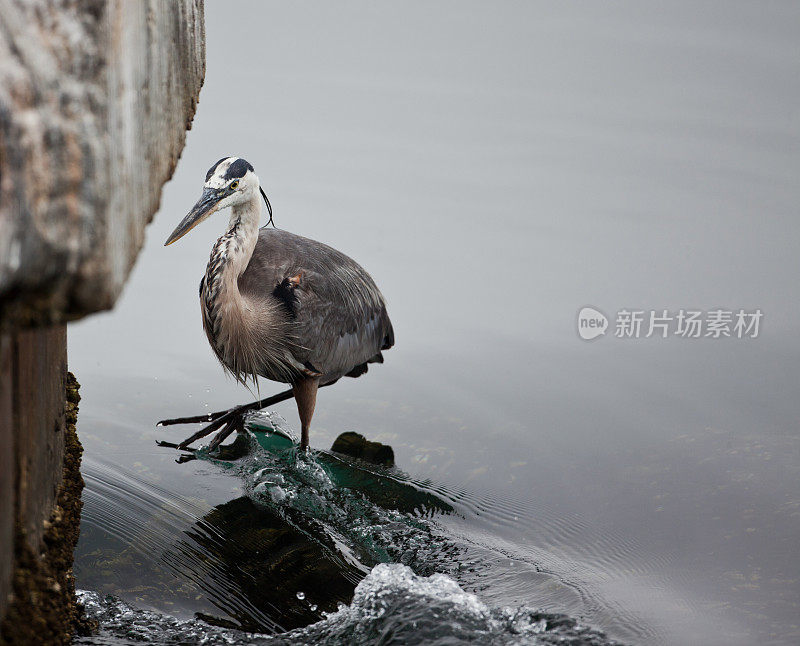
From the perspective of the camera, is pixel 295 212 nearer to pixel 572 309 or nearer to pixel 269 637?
pixel 572 309

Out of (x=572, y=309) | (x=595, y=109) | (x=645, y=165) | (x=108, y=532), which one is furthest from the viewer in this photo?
(x=595, y=109)

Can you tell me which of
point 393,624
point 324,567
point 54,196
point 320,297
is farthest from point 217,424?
point 54,196

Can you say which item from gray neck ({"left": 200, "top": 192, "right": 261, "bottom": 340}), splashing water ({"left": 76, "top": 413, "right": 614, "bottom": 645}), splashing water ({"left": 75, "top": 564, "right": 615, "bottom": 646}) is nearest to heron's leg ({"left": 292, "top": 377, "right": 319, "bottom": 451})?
splashing water ({"left": 76, "top": 413, "right": 614, "bottom": 645})

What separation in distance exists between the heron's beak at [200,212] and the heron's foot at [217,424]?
1.16 metres

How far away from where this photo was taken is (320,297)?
5.08 meters

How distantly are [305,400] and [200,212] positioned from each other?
128cm

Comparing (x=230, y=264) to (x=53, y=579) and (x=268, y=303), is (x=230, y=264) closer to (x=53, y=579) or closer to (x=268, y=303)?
(x=268, y=303)

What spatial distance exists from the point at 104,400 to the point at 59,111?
441cm

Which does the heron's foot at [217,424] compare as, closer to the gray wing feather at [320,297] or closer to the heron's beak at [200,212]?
the gray wing feather at [320,297]

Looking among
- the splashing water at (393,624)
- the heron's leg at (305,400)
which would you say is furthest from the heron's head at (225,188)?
the splashing water at (393,624)

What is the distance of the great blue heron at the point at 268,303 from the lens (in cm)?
471

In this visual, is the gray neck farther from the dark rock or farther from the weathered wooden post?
the weathered wooden post

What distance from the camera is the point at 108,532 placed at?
3625mm

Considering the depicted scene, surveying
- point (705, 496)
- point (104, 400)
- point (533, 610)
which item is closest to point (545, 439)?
point (705, 496)
